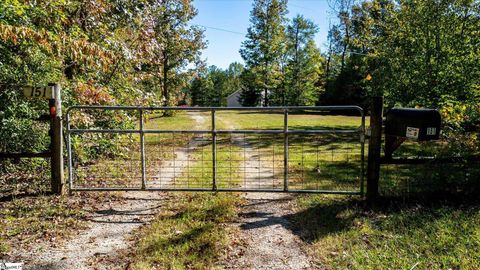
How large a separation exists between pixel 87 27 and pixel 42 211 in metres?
4.69

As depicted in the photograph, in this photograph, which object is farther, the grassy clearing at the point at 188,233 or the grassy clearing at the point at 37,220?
the grassy clearing at the point at 37,220

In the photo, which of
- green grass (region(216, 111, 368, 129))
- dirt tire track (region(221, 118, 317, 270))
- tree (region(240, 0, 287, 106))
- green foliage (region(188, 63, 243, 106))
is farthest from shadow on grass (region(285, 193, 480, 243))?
green foliage (region(188, 63, 243, 106))

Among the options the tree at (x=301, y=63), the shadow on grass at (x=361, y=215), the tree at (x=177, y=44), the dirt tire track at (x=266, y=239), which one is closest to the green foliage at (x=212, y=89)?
the tree at (x=301, y=63)

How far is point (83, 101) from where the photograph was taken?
6.48 metres

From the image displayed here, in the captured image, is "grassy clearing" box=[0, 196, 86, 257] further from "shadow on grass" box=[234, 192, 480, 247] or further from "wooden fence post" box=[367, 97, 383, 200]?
"wooden fence post" box=[367, 97, 383, 200]

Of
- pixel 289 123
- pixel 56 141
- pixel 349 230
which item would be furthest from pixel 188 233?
pixel 289 123

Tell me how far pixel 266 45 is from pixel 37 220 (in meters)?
34.7

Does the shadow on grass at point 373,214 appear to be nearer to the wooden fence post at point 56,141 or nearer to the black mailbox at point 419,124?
the black mailbox at point 419,124

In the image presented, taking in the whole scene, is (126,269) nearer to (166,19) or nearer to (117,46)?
(117,46)

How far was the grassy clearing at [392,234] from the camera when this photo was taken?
3.22 m

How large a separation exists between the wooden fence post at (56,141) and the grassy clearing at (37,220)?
0.26 m

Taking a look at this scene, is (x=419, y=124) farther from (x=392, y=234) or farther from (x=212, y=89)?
(x=212, y=89)

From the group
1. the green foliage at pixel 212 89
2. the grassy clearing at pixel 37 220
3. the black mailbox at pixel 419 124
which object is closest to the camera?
the grassy clearing at pixel 37 220

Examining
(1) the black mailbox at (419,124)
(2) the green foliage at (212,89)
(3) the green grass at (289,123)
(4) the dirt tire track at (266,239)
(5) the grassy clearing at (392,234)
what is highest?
(2) the green foliage at (212,89)
